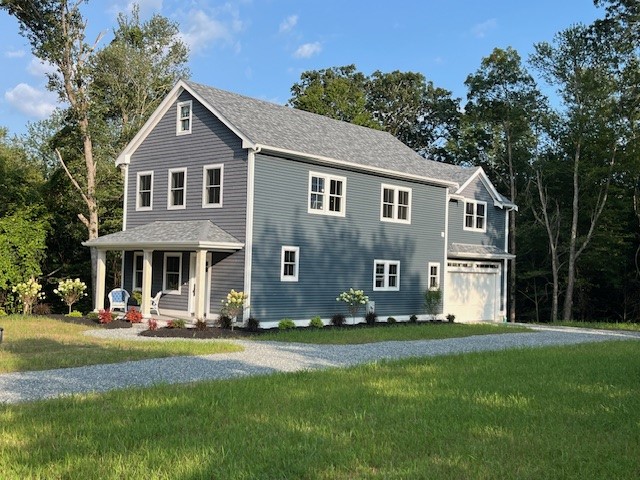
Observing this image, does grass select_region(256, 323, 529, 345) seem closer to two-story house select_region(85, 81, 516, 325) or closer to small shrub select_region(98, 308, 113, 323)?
two-story house select_region(85, 81, 516, 325)

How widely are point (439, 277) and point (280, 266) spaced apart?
879 cm

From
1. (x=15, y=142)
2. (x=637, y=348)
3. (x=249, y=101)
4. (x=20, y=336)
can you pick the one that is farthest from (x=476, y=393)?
Answer: (x=15, y=142)

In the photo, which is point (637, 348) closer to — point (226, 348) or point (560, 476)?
point (226, 348)

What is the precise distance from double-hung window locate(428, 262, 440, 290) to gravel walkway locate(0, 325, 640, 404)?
8047mm

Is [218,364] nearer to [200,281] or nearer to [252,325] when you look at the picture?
[252,325]

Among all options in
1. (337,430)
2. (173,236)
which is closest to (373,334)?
(173,236)

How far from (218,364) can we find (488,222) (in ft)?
69.8

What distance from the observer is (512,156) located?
38094 millimetres

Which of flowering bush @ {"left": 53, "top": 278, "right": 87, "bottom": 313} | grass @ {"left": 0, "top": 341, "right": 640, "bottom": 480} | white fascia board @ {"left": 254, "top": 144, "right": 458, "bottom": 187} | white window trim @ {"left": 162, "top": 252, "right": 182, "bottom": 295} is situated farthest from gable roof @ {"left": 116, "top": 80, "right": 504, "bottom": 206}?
Answer: grass @ {"left": 0, "top": 341, "right": 640, "bottom": 480}

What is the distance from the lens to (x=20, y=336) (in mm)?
17125

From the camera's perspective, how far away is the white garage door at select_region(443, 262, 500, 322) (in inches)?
1150

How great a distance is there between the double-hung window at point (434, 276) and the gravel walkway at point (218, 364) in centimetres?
805

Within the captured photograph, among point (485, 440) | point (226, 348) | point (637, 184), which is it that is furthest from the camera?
point (637, 184)

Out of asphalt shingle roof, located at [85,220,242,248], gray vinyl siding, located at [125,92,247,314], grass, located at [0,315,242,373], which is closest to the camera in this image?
grass, located at [0,315,242,373]
